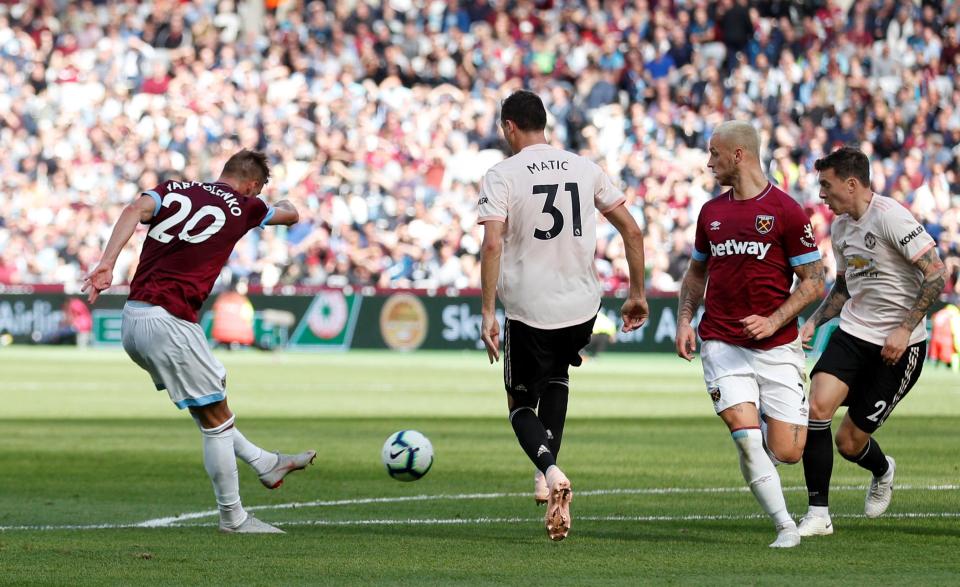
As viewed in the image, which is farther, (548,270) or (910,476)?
(910,476)

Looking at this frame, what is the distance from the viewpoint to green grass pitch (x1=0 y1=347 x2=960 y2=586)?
754 centimetres

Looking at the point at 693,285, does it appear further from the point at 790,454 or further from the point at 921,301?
the point at 921,301

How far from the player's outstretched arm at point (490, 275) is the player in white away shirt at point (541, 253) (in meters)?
0.03

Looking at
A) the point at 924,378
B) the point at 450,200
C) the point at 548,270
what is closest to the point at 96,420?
the point at 548,270

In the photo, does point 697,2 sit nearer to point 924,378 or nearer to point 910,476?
→ point 924,378

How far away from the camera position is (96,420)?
1800 centimetres

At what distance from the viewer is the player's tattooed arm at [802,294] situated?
8328 mm

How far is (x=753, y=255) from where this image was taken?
8445 mm

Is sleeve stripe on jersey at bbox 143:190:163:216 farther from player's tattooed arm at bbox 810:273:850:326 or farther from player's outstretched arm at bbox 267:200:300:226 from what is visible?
player's tattooed arm at bbox 810:273:850:326

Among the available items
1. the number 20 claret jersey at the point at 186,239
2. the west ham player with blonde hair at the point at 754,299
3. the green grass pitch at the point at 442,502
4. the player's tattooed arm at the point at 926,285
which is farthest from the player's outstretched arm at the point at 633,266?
the number 20 claret jersey at the point at 186,239

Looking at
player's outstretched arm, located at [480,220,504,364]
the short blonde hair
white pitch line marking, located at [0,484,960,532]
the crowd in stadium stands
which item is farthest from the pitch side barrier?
the short blonde hair

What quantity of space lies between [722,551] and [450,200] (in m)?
27.9

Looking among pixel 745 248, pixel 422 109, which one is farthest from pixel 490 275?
pixel 422 109

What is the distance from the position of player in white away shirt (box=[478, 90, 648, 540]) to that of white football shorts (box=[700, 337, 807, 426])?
0.57 m
